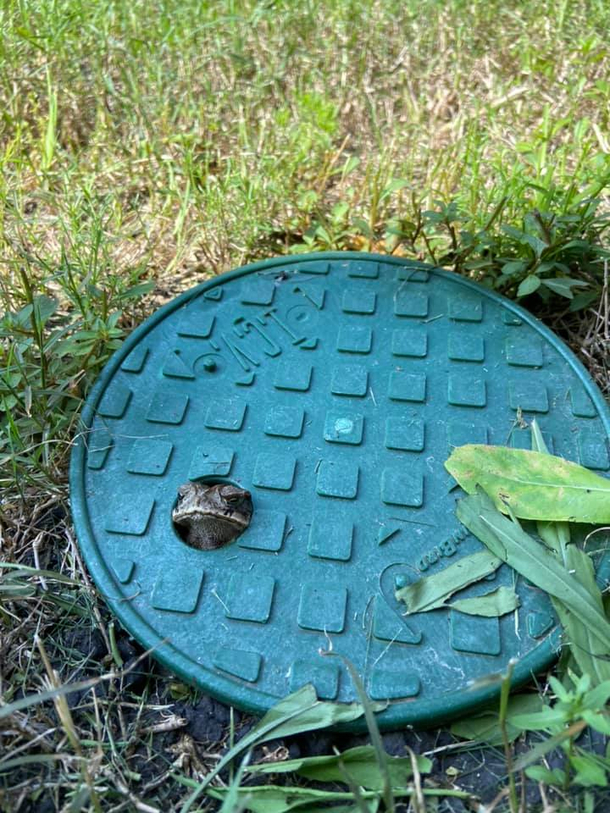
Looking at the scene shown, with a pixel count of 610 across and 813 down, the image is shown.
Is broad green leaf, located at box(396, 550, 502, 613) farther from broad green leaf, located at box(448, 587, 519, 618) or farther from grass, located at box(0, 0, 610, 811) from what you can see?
grass, located at box(0, 0, 610, 811)

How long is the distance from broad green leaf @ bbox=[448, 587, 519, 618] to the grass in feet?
1.18

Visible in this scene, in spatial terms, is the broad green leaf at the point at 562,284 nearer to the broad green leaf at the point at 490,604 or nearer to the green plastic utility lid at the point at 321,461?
the green plastic utility lid at the point at 321,461

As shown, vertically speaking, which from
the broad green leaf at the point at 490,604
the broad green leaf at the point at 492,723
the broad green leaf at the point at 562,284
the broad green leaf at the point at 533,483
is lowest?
the broad green leaf at the point at 492,723

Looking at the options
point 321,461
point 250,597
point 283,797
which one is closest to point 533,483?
point 321,461

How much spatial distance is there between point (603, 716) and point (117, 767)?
2.98 feet

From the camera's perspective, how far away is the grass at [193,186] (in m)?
1.55

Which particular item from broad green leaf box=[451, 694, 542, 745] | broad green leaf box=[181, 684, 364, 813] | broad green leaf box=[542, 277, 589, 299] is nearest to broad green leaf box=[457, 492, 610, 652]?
broad green leaf box=[451, 694, 542, 745]

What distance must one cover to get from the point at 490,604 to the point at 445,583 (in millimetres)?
101

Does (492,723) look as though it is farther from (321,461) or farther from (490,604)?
(321,461)

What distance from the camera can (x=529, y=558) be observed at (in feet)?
5.01

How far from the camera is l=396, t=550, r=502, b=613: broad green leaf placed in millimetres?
1514

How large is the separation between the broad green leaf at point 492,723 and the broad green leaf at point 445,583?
225 millimetres

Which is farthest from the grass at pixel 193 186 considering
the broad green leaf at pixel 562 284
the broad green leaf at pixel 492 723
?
the broad green leaf at pixel 492 723

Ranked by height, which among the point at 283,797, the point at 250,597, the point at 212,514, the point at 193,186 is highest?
the point at 193,186
